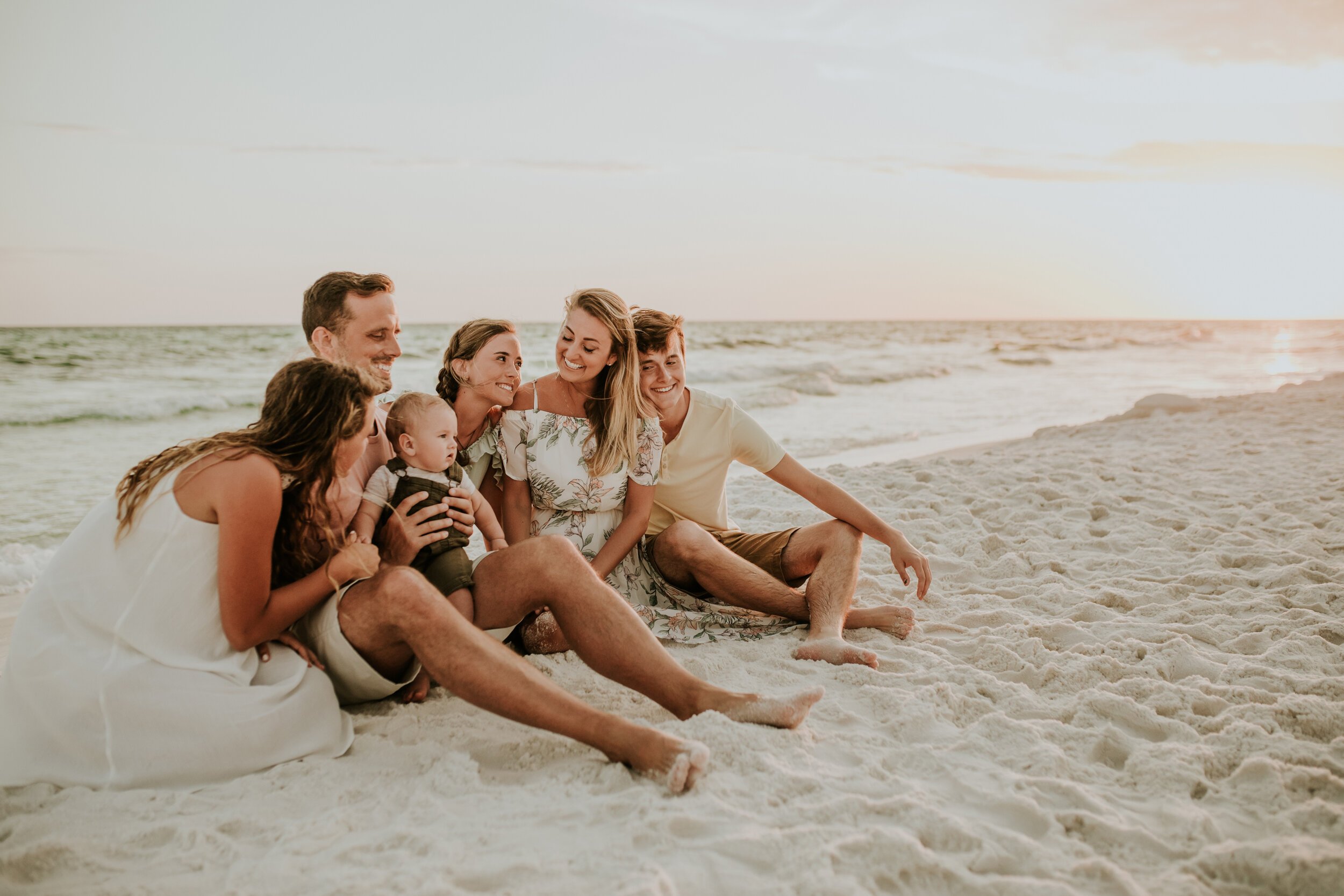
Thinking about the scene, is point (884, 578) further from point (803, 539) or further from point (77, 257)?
point (77, 257)

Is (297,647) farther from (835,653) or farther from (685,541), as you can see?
(835,653)

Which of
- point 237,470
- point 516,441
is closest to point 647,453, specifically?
point 516,441

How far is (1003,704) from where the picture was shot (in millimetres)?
2688

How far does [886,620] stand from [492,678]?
6.21 feet

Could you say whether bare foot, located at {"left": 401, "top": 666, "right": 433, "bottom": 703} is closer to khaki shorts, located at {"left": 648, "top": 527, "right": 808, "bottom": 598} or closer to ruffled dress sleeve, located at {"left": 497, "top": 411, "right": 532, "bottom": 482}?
ruffled dress sleeve, located at {"left": 497, "top": 411, "right": 532, "bottom": 482}

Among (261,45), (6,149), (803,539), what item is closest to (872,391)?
(261,45)

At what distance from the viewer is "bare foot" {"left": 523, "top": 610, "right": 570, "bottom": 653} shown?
3285 millimetres

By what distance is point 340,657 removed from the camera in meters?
2.48

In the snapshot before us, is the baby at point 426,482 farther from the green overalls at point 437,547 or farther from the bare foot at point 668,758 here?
the bare foot at point 668,758

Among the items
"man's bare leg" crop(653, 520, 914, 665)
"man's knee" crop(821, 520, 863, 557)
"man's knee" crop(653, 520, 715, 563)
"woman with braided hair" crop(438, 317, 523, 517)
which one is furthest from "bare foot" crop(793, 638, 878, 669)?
"woman with braided hair" crop(438, 317, 523, 517)

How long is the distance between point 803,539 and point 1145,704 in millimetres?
1433

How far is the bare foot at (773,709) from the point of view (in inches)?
94.6

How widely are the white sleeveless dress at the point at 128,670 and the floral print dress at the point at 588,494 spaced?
1447mm

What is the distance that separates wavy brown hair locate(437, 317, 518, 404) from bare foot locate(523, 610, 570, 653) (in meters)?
1.05
